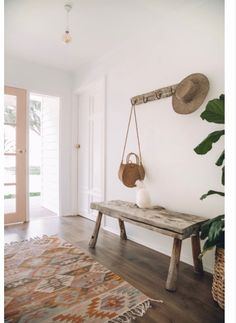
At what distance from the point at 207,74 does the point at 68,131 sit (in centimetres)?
251

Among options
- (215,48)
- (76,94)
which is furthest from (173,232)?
(76,94)

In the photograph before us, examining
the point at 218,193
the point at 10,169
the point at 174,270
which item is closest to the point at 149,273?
the point at 174,270

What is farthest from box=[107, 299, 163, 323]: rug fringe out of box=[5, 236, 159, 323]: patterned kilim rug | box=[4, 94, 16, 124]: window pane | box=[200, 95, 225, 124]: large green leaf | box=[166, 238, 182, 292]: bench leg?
box=[4, 94, 16, 124]: window pane

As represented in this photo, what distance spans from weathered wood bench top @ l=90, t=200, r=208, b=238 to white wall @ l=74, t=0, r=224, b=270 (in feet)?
0.60

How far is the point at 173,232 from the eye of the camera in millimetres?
1660

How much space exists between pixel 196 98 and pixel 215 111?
58 centimetres

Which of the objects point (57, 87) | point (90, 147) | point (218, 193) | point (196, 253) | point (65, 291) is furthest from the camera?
point (57, 87)

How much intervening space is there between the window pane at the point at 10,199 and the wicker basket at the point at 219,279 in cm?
284

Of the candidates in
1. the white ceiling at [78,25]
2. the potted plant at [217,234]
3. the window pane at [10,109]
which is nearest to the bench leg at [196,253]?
the potted plant at [217,234]

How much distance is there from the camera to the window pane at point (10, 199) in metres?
3.26

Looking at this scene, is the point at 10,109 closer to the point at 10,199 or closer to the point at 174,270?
the point at 10,199

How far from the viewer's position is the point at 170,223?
1.74 m

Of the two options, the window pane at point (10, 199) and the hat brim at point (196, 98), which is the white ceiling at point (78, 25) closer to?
the hat brim at point (196, 98)

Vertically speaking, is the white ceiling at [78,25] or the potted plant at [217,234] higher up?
the white ceiling at [78,25]
